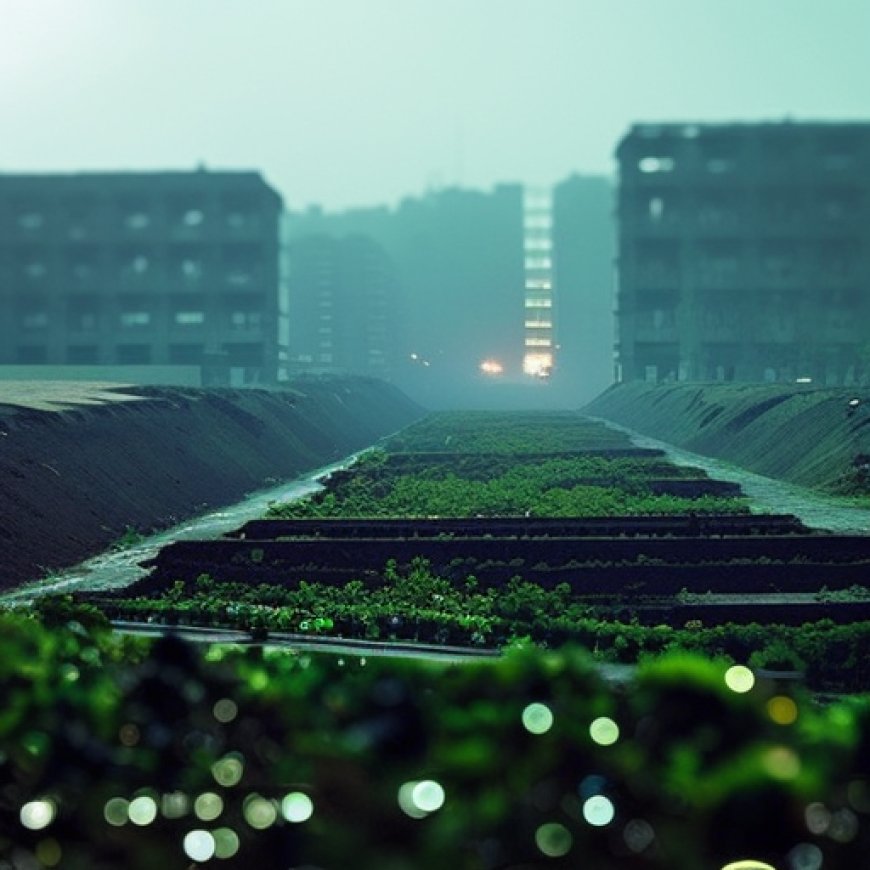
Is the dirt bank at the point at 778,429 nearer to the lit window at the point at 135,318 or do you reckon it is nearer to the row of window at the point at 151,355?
the row of window at the point at 151,355

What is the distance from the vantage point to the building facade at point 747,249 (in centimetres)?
9112

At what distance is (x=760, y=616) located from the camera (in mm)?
18656

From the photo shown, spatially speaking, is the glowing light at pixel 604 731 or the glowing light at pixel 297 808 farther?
the glowing light at pixel 604 731

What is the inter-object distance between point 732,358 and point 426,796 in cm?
9847

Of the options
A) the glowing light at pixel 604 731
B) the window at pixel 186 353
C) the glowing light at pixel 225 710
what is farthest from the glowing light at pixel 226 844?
the window at pixel 186 353

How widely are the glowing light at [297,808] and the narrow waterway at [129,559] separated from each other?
16.4 m

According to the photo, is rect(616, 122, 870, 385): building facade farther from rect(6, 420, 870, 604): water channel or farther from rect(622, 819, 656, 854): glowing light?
rect(622, 819, 656, 854): glowing light

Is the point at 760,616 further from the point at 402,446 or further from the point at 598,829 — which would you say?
the point at 402,446

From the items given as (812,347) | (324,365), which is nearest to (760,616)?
(812,347)

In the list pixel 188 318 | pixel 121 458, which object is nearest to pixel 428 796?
pixel 121 458

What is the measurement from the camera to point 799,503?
35375 millimetres

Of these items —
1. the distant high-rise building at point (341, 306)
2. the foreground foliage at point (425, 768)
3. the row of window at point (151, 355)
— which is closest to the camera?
the foreground foliage at point (425, 768)

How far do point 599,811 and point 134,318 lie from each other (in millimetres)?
98049

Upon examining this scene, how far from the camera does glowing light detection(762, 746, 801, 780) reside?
213 inches
